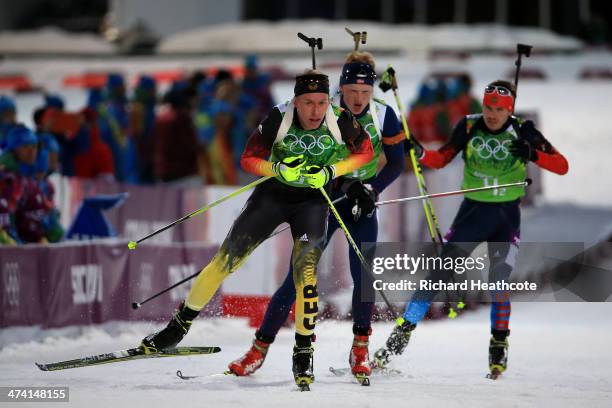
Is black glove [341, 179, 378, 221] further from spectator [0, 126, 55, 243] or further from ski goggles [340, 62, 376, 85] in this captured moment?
spectator [0, 126, 55, 243]

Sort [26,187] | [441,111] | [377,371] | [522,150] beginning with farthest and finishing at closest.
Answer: [441,111], [26,187], [377,371], [522,150]

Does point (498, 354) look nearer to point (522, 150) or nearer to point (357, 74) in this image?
point (522, 150)

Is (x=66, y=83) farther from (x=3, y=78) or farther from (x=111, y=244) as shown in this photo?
(x=111, y=244)

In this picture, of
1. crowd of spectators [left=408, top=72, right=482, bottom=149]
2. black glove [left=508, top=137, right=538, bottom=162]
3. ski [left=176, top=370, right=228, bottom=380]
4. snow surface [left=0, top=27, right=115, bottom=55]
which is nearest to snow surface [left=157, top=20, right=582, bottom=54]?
snow surface [left=0, top=27, right=115, bottom=55]

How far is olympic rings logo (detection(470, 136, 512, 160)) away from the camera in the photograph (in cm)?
987

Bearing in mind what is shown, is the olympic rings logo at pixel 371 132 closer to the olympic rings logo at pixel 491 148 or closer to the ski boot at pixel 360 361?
the olympic rings logo at pixel 491 148

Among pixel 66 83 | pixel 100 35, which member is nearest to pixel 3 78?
pixel 66 83

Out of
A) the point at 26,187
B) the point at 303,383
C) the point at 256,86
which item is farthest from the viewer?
the point at 256,86

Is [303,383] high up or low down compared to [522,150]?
down

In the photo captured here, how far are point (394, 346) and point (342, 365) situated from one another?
0.47 metres

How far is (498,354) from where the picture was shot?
985 centimetres

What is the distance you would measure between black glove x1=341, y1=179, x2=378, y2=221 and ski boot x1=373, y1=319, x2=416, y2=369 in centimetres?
97

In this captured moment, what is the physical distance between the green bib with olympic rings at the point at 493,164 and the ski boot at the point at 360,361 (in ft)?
4.32

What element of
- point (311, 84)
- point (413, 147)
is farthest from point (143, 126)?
point (311, 84)
